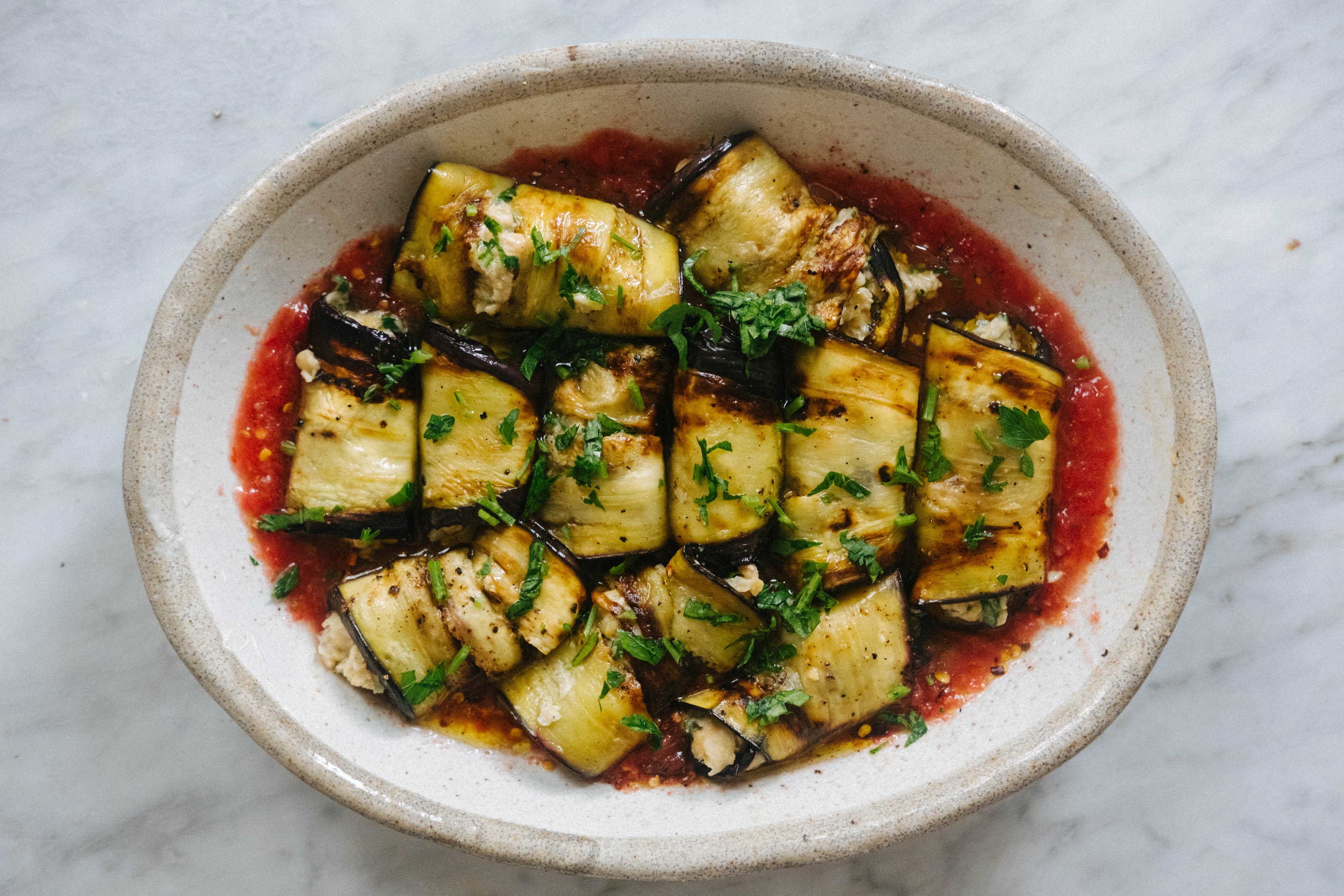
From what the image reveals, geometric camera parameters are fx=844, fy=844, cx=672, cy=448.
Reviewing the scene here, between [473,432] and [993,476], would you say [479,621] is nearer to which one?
[473,432]

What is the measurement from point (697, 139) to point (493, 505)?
3.68ft

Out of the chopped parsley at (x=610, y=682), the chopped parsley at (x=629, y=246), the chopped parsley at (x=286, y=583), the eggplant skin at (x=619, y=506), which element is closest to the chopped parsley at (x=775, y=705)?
the chopped parsley at (x=610, y=682)

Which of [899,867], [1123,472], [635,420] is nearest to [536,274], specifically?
[635,420]

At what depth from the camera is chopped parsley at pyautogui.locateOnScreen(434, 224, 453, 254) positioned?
6.88 ft

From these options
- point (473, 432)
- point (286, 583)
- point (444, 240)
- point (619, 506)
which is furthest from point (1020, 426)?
point (286, 583)

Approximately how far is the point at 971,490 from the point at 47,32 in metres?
3.02

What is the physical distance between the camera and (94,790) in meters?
2.57

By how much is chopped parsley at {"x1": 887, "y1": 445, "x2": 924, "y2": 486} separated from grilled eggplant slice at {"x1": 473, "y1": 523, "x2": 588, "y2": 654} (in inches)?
33.7

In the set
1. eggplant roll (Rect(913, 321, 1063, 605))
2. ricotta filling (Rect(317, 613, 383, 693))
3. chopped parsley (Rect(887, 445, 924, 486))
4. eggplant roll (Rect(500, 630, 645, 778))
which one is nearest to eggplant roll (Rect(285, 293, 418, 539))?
ricotta filling (Rect(317, 613, 383, 693))

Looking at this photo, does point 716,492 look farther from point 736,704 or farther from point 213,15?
point 213,15

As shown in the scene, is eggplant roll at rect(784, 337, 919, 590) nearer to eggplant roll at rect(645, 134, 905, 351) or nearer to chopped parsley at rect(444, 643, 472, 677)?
eggplant roll at rect(645, 134, 905, 351)

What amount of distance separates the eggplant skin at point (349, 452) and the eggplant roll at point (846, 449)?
1.03 m

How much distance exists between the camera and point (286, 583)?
2.32m

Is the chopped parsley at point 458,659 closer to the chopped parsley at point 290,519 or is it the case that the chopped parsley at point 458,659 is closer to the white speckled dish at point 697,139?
the white speckled dish at point 697,139
